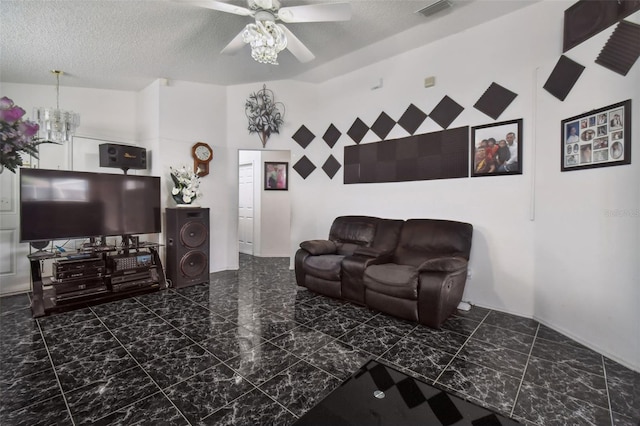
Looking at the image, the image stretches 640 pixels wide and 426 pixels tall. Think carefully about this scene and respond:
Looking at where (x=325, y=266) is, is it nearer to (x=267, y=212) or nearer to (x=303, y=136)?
(x=303, y=136)

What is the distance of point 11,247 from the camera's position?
12.0 ft

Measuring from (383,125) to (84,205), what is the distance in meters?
3.87

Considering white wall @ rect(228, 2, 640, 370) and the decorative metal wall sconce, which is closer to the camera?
white wall @ rect(228, 2, 640, 370)

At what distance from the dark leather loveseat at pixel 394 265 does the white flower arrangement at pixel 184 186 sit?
174cm

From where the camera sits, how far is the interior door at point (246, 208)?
6.30m

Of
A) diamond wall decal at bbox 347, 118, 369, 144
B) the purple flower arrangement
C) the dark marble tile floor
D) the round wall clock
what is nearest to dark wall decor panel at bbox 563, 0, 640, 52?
diamond wall decal at bbox 347, 118, 369, 144

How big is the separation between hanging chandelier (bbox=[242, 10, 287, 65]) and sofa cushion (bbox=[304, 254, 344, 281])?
2.19 metres

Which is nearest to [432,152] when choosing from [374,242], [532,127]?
[532,127]

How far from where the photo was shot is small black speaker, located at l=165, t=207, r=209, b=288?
385 cm

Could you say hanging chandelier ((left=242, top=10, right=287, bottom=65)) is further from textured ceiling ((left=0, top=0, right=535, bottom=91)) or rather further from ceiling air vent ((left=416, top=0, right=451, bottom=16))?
ceiling air vent ((left=416, top=0, right=451, bottom=16))

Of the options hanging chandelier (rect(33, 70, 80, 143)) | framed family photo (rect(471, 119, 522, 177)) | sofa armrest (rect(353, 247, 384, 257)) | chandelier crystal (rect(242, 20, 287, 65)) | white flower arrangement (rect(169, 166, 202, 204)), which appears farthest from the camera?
white flower arrangement (rect(169, 166, 202, 204))

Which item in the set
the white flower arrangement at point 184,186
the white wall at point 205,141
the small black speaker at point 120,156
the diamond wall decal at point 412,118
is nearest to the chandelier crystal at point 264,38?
the diamond wall decal at point 412,118

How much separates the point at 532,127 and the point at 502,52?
34.5 inches

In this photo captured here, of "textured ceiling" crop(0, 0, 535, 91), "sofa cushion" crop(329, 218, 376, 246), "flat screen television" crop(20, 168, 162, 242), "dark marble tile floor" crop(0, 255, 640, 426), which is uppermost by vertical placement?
"textured ceiling" crop(0, 0, 535, 91)
